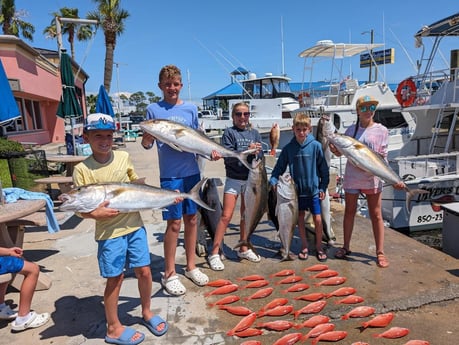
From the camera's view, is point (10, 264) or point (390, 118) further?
point (390, 118)

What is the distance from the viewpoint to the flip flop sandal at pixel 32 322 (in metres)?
3.00

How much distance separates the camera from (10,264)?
299 centimetres

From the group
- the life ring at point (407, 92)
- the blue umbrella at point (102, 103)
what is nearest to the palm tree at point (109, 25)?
the blue umbrella at point (102, 103)

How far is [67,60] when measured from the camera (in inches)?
364

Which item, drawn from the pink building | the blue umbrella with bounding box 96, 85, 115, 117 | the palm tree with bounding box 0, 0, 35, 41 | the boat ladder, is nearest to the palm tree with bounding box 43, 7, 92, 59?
the palm tree with bounding box 0, 0, 35, 41

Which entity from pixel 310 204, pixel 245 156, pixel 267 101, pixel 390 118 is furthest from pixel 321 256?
pixel 267 101

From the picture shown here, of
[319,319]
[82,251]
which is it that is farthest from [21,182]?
[319,319]

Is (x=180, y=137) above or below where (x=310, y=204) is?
above

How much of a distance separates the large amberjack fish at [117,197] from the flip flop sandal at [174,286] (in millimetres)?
1158

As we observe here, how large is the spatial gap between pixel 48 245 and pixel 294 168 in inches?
159

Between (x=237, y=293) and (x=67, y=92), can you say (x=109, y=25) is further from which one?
(x=237, y=293)

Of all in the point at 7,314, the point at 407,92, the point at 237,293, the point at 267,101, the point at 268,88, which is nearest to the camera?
the point at 7,314

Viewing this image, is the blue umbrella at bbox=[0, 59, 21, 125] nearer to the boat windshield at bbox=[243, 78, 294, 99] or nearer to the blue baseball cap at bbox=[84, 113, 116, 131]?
the blue baseball cap at bbox=[84, 113, 116, 131]

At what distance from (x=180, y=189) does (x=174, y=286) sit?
1080 mm
